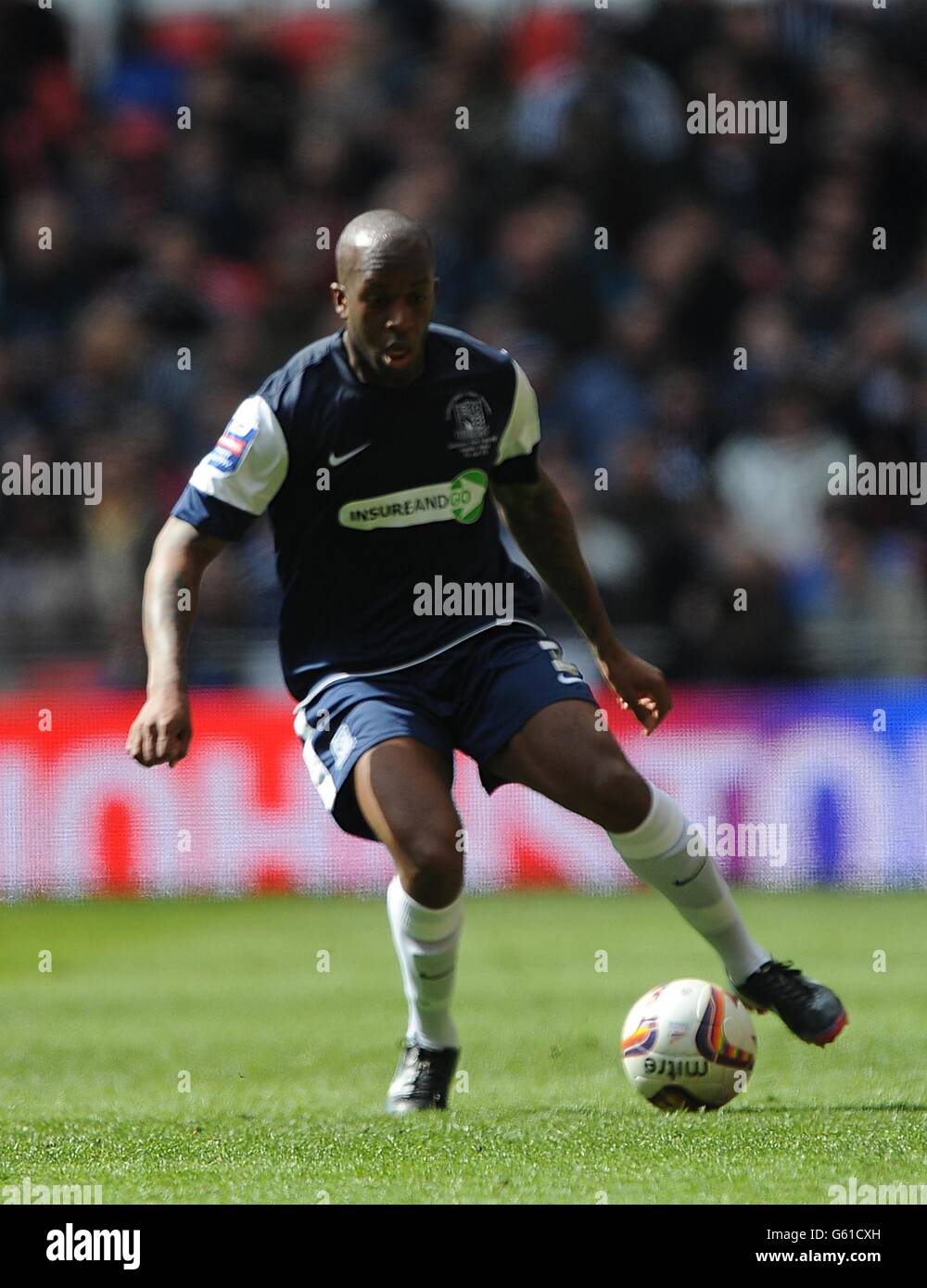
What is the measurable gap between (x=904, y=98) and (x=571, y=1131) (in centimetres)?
1099

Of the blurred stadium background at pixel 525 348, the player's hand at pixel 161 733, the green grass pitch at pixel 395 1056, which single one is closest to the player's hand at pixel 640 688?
the green grass pitch at pixel 395 1056

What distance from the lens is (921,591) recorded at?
11453 millimetres

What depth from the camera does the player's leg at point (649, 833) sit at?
4867 mm

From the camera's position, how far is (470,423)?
517cm

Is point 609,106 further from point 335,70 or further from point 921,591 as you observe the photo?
point 921,591

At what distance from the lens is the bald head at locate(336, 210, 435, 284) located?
4734 mm

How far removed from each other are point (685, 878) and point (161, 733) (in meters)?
1.51

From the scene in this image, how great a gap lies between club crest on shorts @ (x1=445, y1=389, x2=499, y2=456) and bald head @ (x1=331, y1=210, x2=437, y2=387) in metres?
0.24

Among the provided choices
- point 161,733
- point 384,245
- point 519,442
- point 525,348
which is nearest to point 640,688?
point 519,442

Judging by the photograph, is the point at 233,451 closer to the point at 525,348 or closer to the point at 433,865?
the point at 433,865

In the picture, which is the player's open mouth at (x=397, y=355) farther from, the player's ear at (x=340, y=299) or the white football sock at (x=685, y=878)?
the white football sock at (x=685, y=878)

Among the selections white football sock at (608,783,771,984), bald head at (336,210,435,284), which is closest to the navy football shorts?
white football sock at (608,783,771,984)

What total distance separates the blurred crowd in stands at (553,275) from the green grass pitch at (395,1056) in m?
1.90

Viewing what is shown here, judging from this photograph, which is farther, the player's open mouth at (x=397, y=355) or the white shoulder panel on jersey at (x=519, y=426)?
the white shoulder panel on jersey at (x=519, y=426)
